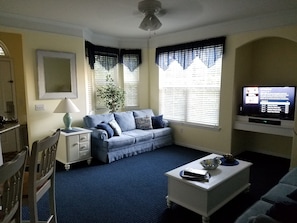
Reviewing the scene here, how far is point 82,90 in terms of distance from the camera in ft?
15.0

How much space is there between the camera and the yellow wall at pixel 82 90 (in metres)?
3.87

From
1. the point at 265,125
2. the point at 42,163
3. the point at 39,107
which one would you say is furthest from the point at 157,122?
the point at 42,163

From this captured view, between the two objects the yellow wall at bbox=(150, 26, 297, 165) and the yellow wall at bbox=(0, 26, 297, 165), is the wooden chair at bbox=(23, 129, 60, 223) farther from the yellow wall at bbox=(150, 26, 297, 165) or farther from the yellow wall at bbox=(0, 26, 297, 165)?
the yellow wall at bbox=(150, 26, 297, 165)

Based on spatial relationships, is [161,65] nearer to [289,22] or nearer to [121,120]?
[121,120]

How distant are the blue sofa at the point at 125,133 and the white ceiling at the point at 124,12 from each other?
6.16ft

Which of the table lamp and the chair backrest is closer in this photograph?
the chair backrest

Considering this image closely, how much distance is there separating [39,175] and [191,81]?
382 centimetres

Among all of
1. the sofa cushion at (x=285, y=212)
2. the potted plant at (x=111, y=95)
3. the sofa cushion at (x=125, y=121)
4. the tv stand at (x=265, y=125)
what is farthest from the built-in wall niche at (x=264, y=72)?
the sofa cushion at (x=285, y=212)

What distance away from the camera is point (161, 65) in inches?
212

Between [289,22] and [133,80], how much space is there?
350cm

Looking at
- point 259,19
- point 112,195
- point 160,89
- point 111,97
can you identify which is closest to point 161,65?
point 160,89

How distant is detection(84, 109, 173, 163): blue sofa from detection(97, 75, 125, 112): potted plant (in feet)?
1.25

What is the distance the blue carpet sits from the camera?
8.04 feet

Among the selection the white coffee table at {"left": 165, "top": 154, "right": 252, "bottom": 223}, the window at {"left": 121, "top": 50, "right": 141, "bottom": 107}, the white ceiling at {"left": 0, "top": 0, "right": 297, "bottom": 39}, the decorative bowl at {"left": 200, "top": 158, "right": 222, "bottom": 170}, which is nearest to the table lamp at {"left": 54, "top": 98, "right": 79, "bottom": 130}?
the white ceiling at {"left": 0, "top": 0, "right": 297, "bottom": 39}
